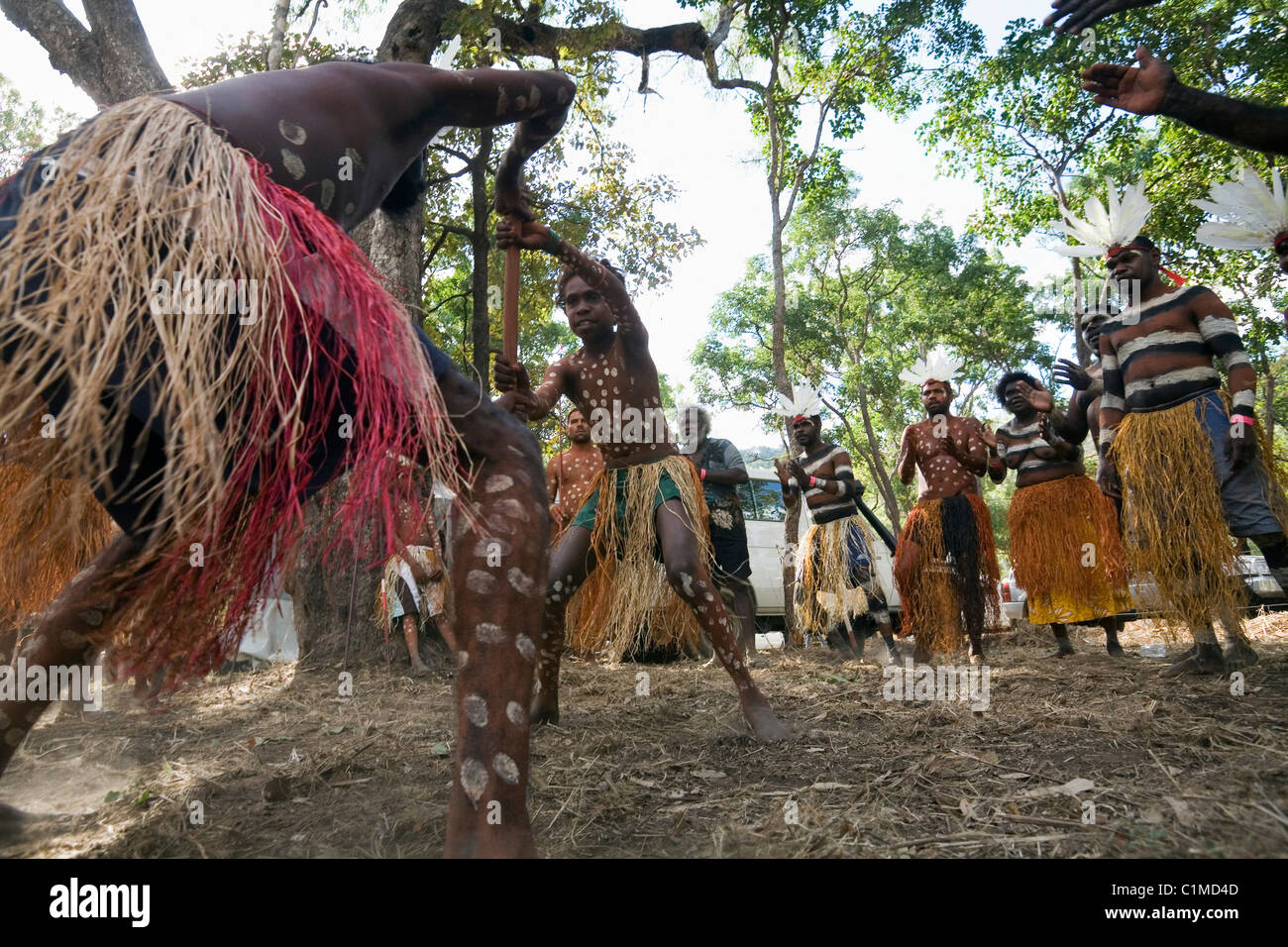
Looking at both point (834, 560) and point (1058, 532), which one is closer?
point (1058, 532)

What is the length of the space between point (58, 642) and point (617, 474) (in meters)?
2.14

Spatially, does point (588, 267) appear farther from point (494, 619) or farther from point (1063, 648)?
point (1063, 648)

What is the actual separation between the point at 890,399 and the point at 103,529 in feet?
57.3

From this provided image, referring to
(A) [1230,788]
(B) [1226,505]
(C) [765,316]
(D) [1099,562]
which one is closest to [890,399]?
(C) [765,316]

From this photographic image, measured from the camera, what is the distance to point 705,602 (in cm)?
299

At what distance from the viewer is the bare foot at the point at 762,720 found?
274 centimetres

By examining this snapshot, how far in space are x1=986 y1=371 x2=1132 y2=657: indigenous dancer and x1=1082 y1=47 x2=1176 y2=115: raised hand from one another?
2954mm

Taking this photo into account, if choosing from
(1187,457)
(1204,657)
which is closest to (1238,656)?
(1204,657)

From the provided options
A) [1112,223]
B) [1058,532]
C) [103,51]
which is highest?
[103,51]

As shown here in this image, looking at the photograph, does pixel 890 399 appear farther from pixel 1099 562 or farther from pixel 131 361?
pixel 131 361

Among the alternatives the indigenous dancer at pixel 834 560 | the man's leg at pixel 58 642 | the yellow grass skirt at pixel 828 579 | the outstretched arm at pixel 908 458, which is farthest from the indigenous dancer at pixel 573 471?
the man's leg at pixel 58 642

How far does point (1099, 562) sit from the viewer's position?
5473 millimetres

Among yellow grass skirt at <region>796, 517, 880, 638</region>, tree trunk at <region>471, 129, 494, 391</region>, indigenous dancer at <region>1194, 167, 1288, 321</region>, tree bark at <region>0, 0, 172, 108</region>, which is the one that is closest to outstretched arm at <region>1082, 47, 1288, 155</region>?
indigenous dancer at <region>1194, 167, 1288, 321</region>

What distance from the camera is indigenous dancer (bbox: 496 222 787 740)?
124 inches
